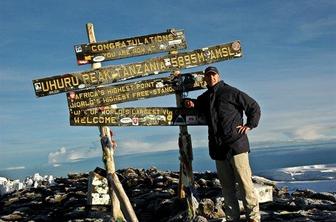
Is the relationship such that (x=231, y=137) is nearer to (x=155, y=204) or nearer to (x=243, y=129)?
(x=243, y=129)

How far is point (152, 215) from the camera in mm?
15156

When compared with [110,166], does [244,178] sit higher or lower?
lower

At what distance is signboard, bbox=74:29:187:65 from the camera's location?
14070 mm

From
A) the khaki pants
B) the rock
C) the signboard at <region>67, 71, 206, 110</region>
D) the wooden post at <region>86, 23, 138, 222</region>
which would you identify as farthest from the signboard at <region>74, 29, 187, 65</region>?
the rock

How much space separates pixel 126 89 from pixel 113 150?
5.99 ft

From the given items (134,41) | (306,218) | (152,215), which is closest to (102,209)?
(152,215)

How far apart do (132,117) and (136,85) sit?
2.99 ft

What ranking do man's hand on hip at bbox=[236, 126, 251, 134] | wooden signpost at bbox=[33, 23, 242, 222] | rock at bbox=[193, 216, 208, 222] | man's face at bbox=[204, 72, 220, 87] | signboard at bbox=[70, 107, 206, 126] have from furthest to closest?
1. signboard at bbox=[70, 107, 206, 126]
2. wooden signpost at bbox=[33, 23, 242, 222]
3. rock at bbox=[193, 216, 208, 222]
4. man's face at bbox=[204, 72, 220, 87]
5. man's hand on hip at bbox=[236, 126, 251, 134]

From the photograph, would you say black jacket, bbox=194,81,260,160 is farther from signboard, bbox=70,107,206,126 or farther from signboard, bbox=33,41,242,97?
signboard, bbox=33,41,242,97

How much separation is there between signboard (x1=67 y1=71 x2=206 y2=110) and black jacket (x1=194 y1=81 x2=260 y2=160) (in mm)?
2311

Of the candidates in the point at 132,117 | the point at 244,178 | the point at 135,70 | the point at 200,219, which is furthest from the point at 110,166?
the point at 244,178

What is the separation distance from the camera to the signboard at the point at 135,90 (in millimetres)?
13914

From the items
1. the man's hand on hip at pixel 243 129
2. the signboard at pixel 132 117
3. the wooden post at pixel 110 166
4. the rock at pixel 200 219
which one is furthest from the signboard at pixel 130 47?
the rock at pixel 200 219

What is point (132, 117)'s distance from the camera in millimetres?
14125
